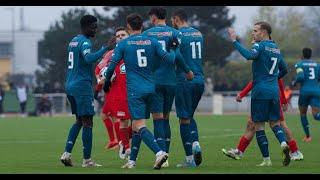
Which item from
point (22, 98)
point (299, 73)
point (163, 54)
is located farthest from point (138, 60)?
point (22, 98)

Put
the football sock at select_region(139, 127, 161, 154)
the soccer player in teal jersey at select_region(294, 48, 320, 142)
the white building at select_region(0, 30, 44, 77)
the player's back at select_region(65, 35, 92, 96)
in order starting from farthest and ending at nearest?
1. the white building at select_region(0, 30, 44, 77)
2. the soccer player in teal jersey at select_region(294, 48, 320, 142)
3. the player's back at select_region(65, 35, 92, 96)
4. the football sock at select_region(139, 127, 161, 154)

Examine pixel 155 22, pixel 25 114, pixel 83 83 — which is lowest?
pixel 25 114

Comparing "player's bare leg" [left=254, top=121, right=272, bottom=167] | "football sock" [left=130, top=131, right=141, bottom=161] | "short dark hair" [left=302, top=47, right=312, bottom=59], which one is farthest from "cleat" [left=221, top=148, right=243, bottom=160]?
"short dark hair" [left=302, top=47, right=312, bottom=59]

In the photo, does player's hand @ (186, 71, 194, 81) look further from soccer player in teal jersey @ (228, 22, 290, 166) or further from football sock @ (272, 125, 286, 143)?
football sock @ (272, 125, 286, 143)

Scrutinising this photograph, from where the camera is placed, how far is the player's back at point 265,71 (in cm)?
1582

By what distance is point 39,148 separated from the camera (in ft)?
68.4

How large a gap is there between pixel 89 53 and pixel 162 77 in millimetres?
1217

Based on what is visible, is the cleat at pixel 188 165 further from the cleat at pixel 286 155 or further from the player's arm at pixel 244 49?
the player's arm at pixel 244 49

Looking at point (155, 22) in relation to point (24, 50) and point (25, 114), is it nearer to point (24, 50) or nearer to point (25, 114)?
point (25, 114)

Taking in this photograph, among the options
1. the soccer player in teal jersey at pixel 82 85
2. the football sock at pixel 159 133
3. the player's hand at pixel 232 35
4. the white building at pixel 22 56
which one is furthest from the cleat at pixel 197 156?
the white building at pixel 22 56

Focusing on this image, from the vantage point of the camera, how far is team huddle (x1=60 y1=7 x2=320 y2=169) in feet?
48.5

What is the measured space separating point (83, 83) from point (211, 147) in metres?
5.77
